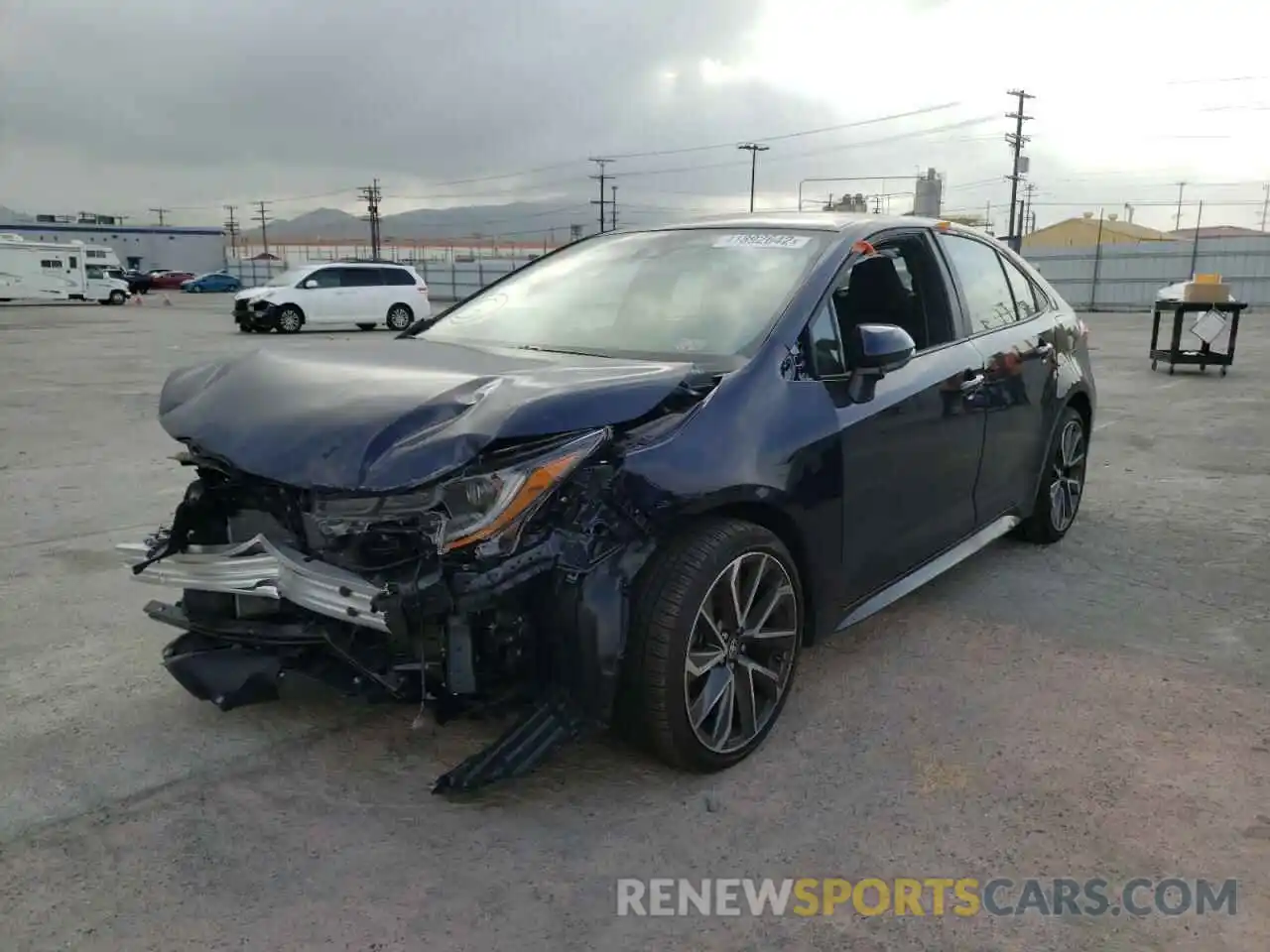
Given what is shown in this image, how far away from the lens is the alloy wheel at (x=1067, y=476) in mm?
5055

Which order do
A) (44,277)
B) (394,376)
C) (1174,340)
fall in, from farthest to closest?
1. (44,277)
2. (1174,340)
3. (394,376)

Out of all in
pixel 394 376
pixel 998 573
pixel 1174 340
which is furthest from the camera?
pixel 1174 340

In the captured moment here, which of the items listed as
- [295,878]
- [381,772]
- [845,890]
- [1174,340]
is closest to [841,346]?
[845,890]

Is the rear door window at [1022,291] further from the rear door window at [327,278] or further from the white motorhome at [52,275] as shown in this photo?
the white motorhome at [52,275]

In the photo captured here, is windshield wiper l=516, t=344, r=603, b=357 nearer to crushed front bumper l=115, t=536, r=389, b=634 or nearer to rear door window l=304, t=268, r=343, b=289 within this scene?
crushed front bumper l=115, t=536, r=389, b=634

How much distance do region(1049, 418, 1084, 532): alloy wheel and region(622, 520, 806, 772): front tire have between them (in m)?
2.55

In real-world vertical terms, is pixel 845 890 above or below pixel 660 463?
below

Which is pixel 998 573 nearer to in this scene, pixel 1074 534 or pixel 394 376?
pixel 1074 534

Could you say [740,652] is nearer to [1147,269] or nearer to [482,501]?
[482,501]

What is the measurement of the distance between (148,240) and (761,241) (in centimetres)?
8515

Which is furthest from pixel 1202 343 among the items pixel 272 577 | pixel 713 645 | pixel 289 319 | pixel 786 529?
pixel 289 319

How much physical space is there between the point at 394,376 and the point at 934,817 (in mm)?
1954

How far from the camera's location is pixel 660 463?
8.66ft

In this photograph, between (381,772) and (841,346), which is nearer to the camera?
(381,772)
